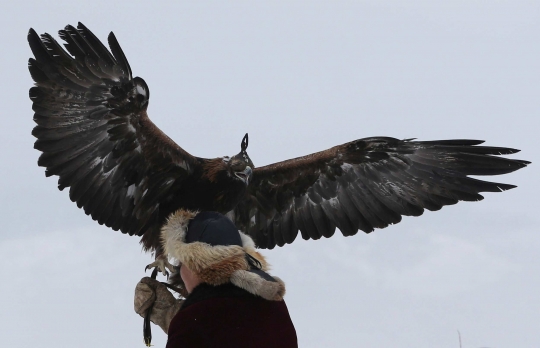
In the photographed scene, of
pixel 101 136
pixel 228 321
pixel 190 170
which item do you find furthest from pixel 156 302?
pixel 101 136

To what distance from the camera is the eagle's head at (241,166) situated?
6062mm

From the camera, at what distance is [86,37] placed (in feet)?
19.1

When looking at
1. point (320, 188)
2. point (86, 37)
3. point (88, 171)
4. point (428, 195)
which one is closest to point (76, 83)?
point (86, 37)

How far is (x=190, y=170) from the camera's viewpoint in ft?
20.8

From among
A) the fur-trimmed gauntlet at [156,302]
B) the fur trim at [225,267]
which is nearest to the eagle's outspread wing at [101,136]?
the fur-trimmed gauntlet at [156,302]

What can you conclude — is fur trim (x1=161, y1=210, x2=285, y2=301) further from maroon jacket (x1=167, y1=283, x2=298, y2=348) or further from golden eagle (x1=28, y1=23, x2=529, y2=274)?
golden eagle (x1=28, y1=23, x2=529, y2=274)

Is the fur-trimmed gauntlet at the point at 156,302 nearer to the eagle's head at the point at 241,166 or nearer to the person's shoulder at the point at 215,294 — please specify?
the person's shoulder at the point at 215,294

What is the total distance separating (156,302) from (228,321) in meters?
1.64

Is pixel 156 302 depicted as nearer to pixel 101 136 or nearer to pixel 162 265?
pixel 162 265

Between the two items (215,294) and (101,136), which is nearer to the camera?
(215,294)

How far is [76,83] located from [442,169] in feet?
12.3

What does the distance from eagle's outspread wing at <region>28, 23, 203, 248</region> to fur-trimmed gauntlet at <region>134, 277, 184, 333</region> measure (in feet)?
4.42

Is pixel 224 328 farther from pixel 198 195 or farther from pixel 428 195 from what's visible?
pixel 428 195

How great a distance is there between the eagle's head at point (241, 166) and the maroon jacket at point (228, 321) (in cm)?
260
